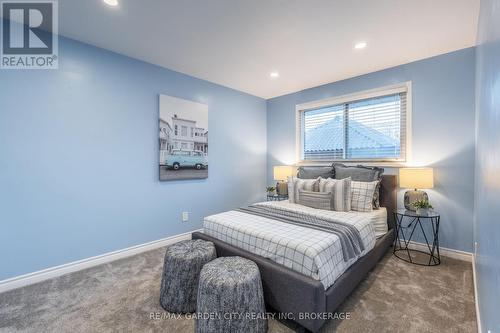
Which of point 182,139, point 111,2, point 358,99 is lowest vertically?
point 182,139

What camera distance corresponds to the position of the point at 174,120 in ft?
10.4

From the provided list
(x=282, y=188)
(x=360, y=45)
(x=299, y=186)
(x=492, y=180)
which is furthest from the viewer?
(x=282, y=188)

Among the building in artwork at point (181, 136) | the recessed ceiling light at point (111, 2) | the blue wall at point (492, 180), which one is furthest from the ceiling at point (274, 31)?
the blue wall at point (492, 180)

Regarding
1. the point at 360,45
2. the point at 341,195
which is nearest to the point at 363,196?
the point at 341,195

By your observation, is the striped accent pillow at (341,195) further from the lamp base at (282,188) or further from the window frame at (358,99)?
the lamp base at (282,188)

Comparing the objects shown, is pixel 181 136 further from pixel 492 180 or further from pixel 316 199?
pixel 492 180

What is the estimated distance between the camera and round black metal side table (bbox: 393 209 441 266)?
2551 mm

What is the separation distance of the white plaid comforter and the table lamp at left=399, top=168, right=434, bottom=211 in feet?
1.91

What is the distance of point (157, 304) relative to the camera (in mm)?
1815

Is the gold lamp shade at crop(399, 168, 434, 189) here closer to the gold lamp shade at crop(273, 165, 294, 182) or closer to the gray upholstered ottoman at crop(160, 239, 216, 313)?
the gold lamp shade at crop(273, 165, 294, 182)

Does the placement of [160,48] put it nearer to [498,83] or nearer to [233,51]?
[233,51]

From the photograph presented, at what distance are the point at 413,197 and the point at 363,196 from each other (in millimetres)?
653

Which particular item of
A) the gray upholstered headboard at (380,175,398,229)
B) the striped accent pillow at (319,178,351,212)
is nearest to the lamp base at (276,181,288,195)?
the striped accent pillow at (319,178,351,212)

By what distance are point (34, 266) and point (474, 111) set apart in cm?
496
